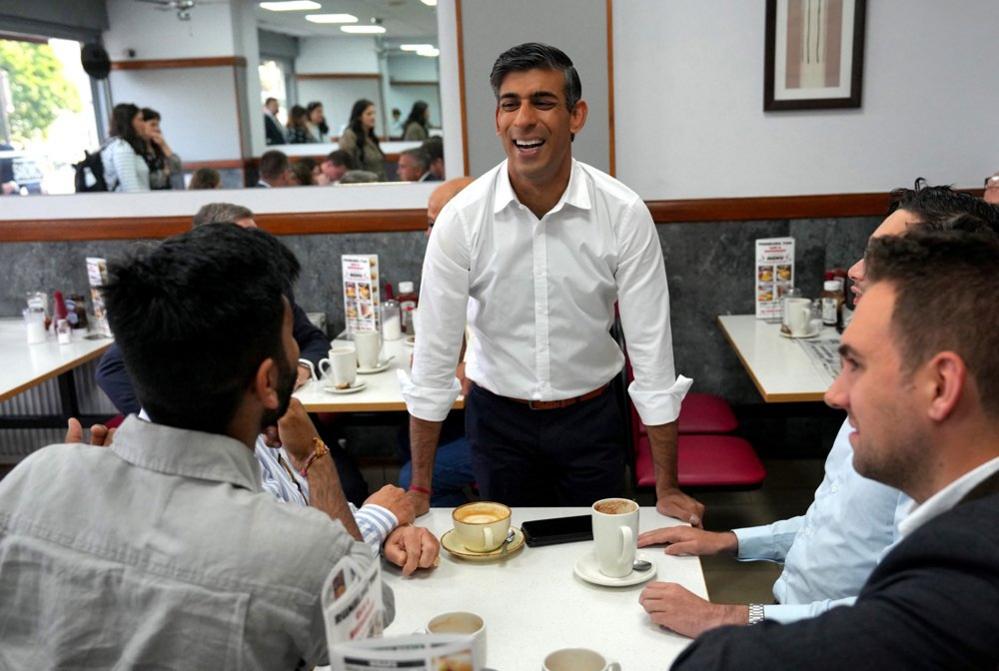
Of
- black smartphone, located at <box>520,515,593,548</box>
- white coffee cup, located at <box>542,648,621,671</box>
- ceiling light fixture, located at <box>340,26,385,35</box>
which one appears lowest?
black smartphone, located at <box>520,515,593,548</box>

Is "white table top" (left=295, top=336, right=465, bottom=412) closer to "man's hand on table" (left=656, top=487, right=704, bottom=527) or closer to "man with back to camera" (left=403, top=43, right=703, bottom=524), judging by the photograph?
"man with back to camera" (left=403, top=43, right=703, bottom=524)

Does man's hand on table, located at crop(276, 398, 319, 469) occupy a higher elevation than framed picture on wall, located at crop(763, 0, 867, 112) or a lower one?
lower

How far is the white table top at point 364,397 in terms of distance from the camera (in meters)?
2.76

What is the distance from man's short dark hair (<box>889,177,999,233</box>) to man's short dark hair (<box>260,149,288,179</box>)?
3000 mm

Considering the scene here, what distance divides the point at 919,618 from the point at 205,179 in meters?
3.84

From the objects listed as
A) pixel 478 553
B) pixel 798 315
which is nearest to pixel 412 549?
pixel 478 553

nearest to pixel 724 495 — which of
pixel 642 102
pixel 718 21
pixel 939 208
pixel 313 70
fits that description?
pixel 642 102

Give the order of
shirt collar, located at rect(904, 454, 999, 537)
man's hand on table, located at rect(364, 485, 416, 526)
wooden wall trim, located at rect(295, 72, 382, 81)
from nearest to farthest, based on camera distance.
A: shirt collar, located at rect(904, 454, 999, 537) < man's hand on table, located at rect(364, 485, 416, 526) < wooden wall trim, located at rect(295, 72, 382, 81)

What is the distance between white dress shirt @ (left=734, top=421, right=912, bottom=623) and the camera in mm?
1353

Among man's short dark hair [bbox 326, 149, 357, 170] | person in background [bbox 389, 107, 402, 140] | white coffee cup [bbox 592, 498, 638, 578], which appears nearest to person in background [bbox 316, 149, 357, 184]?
man's short dark hair [bbox 326, 149, 357, 170]

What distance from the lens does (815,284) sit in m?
3.85

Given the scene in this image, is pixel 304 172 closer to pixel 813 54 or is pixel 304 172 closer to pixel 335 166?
pixel 335 166

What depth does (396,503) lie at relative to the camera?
1699 millimetres

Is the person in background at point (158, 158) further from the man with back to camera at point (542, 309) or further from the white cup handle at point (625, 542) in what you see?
the white cup handle at point (625, 542)
